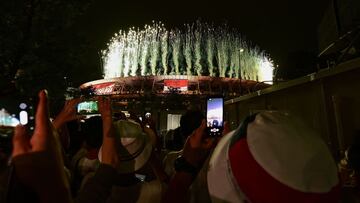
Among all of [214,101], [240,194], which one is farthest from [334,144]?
[240,194]

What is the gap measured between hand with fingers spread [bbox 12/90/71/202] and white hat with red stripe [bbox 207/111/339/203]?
1.96ft

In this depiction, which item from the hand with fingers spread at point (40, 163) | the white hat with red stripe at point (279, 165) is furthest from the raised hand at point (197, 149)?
the hand with fingers spread at point (40, 163)

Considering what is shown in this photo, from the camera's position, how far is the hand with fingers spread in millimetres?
1115

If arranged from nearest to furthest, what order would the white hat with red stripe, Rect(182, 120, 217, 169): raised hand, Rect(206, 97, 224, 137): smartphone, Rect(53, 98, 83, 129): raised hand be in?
the white hat with red stripe → Rect(182, 120, 217, 169): raised hand → Rect(53, 98, 83, 129): raised hand → Rect(206, 97, 224, 137): smartphone

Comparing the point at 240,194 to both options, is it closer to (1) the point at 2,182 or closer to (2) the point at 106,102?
(1) the point at 2,182

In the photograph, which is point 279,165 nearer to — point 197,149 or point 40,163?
point 40,163

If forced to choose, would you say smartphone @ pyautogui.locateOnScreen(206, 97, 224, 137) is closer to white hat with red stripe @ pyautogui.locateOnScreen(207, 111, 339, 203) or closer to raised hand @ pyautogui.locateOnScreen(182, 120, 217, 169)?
raised hand @ pyautogui.locateOnScreen(182, 120, 217, 169)

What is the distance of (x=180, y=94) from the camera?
40969 millimetres

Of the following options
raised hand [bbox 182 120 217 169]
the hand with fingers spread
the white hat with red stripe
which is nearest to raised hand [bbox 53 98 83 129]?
raised hand [bbox 182 120 217 169]

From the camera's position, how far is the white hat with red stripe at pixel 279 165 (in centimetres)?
107

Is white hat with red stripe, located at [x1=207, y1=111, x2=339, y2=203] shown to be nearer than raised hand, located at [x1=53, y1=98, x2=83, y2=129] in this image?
Yes

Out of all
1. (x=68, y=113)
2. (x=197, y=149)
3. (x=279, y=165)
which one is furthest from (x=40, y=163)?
(x=68, y=113)

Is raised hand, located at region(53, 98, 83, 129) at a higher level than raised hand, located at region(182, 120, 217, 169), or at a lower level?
higher

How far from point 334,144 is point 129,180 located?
2.70 metres
